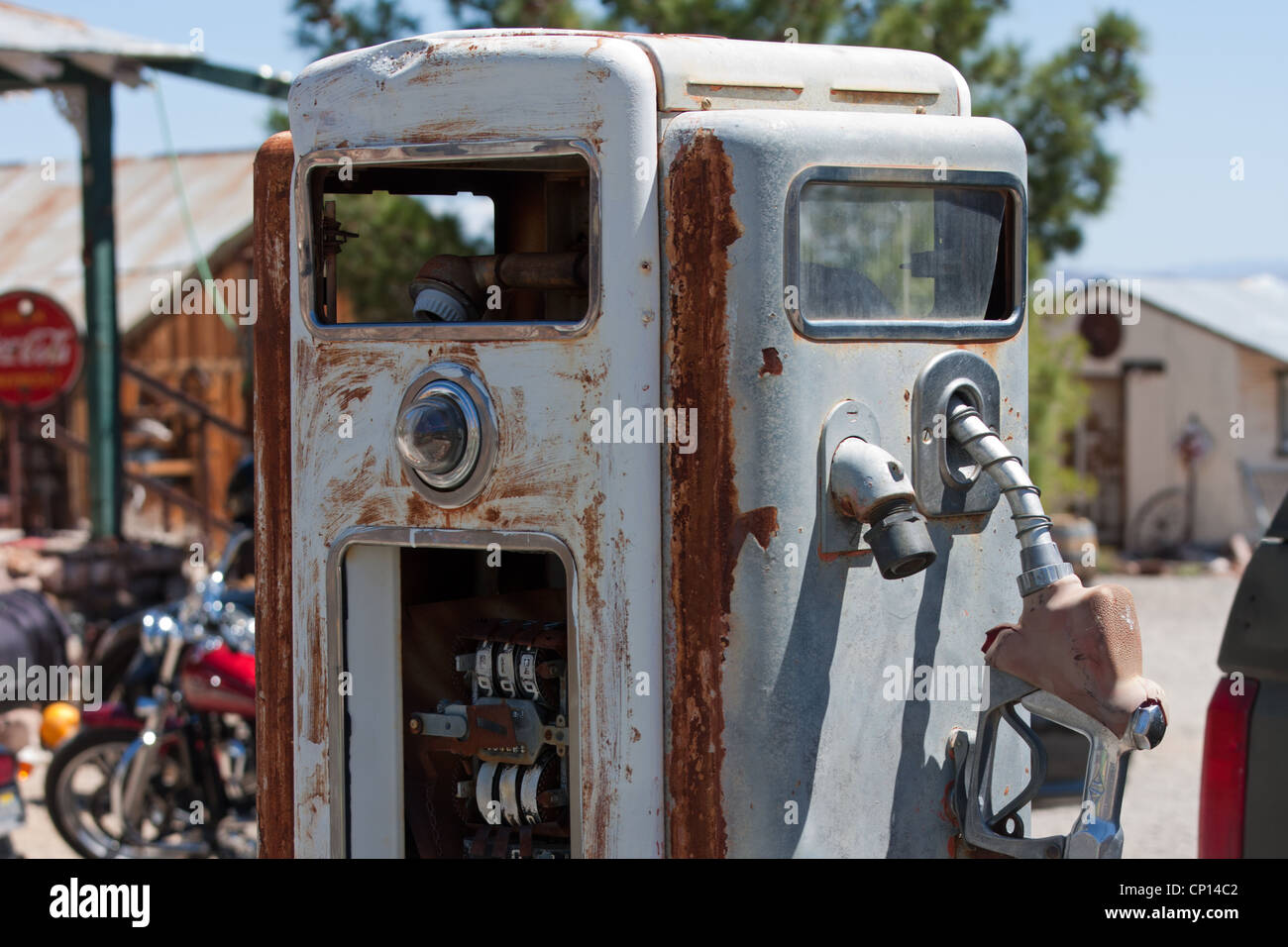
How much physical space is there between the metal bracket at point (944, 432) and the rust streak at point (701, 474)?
1.44 ft

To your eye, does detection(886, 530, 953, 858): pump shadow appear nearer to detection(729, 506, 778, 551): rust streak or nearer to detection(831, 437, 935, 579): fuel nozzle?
detection(831, 437, 935, 579): fuel nozzle

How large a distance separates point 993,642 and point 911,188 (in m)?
0.95

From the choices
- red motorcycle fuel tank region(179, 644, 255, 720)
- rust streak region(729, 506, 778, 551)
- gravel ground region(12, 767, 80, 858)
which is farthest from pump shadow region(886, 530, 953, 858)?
gravel ground region(12, 767, 80, 858)

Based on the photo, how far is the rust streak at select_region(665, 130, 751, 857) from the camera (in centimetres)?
296

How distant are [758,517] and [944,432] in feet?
1.57

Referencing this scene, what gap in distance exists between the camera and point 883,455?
3.01 metres

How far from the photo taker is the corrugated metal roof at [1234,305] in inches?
751

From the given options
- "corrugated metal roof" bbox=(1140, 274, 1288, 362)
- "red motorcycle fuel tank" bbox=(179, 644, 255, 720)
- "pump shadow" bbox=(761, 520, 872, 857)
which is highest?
"corrugated metal roof" bbox=(1140, 274, 1288, 362)

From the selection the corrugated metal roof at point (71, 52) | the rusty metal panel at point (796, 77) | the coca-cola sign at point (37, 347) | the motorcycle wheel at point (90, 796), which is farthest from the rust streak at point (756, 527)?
the coca-cola sign at point (37, 347)

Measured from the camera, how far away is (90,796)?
6391mm

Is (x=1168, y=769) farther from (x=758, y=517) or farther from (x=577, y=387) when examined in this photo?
(x=577, y=387)

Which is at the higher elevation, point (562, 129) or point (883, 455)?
point (562, 129)

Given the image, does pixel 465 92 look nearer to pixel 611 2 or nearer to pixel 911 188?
pixel 911 188
